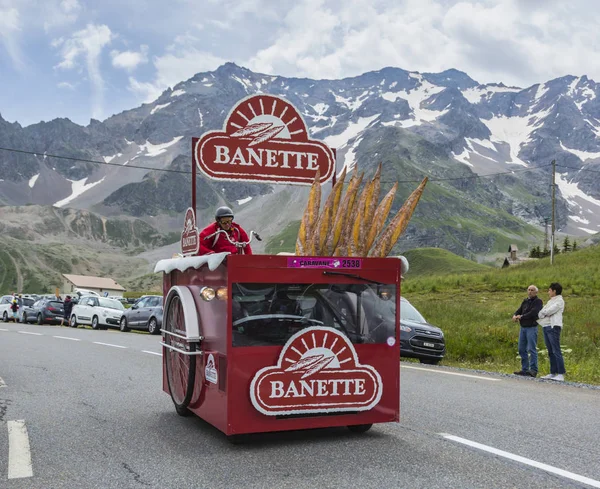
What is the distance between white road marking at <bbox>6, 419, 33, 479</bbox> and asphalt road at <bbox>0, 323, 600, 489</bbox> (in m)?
0.02

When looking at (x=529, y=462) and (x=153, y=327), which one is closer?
(x=529, y=462)

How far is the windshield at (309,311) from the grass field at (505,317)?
830cm

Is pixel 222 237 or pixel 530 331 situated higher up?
pixel 222 237

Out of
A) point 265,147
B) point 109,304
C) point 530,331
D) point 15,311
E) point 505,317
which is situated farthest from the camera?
point 15,311

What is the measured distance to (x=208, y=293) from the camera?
650 cm

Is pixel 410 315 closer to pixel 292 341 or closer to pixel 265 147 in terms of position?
pixel 265 147

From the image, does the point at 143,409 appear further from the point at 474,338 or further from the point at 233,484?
the point at 474,338

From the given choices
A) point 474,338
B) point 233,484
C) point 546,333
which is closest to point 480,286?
point 474,338

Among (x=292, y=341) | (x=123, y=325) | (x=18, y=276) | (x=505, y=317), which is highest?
(x=18, y=276)

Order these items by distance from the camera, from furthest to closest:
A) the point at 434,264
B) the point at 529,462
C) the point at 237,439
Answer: the point at 434,264
the point at 237,439
the point at 529,462

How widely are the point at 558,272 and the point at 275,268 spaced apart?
5133 cm

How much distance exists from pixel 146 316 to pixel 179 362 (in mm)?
20278

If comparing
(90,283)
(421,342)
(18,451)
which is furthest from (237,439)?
(90,283)

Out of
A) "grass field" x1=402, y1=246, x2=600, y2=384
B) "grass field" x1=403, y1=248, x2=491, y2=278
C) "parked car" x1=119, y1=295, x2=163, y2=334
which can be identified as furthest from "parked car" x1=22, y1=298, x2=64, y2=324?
"grass field" x1=403, y1=248, x2=491, y2=278
